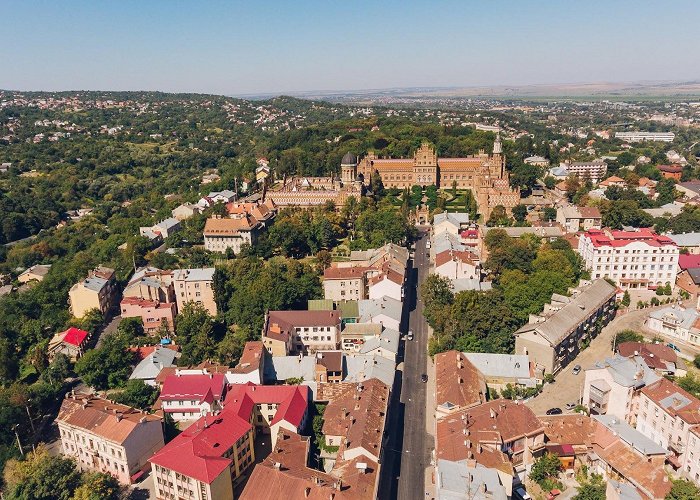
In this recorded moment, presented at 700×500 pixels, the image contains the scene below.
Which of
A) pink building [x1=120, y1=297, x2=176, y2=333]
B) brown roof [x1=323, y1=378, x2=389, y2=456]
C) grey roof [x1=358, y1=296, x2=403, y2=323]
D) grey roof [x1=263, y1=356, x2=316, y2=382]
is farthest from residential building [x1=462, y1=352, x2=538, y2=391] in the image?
pink building [x1=120, y1=297, x2=176, y2=333]

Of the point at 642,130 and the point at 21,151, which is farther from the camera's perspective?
the point at 642,130

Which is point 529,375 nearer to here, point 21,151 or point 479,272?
point 479,272

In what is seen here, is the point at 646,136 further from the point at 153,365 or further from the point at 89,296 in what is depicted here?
the point at 153,365

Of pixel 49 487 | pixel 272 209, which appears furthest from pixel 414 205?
pixel 49 487

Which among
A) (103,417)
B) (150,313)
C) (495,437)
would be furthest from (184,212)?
(495,437)

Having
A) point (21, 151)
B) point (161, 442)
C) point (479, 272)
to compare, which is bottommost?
point (161, 442)

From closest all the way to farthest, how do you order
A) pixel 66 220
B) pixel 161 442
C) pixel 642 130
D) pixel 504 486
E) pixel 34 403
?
pixel 504 486 → pixel 161 442 → pixel 34 403 → pixel 66 220 → pixel 642 130

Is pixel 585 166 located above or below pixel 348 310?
above
